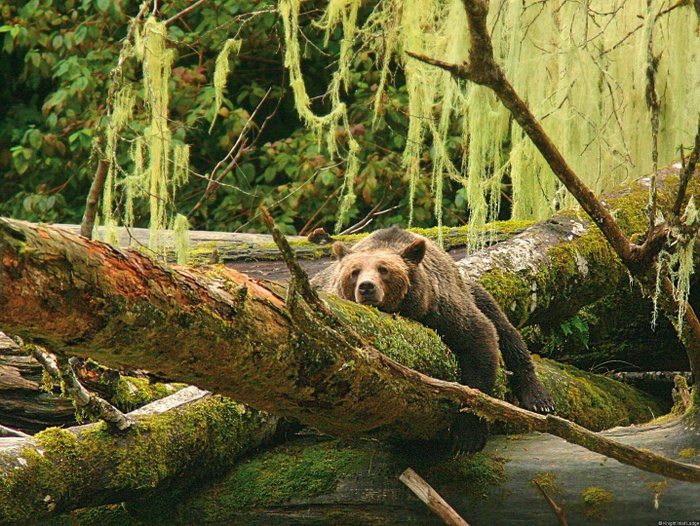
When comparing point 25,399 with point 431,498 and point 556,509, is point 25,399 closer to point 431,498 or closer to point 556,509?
point 431,498

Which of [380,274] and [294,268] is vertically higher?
[294,268]

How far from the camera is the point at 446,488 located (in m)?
4.38

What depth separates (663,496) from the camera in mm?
4078

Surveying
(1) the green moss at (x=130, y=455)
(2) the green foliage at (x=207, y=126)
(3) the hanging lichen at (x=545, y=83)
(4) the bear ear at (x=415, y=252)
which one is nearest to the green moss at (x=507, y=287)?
(3) the hanging lichen at (x=545, y=83)

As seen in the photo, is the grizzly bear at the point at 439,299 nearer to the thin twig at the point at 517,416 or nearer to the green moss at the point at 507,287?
the green moss at the point at 507,287

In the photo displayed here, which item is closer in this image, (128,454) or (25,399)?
(128,454)

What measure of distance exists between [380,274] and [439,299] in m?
0.34

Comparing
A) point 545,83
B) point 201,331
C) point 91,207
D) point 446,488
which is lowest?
point 446,488

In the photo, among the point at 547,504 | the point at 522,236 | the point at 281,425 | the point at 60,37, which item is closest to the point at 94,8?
the point at 60,37

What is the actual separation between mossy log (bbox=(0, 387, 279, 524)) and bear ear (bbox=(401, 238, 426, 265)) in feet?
4.45

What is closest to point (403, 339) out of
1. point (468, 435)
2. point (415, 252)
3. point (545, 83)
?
point (468, 435)

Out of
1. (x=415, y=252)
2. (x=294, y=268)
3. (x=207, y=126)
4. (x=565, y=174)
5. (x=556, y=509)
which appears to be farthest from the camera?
(x=207, y=126)

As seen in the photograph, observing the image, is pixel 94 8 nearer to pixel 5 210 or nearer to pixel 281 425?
pixel 5 210

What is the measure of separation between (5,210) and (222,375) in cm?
1032
